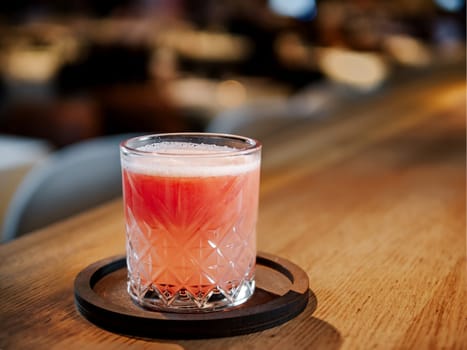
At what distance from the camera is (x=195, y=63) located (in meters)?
7.76

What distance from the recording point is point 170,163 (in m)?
0.64

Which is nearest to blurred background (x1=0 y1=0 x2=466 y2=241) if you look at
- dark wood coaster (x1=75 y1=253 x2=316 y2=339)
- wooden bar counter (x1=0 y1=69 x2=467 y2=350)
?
wooden bar counter (x1=0 y1=69 x2=467 y2=350)

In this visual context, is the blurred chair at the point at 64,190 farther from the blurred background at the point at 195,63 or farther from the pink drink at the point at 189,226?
the pink drink at the point at 189,226

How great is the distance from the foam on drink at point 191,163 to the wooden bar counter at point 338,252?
0.15 meters

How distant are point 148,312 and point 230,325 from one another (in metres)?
0.08

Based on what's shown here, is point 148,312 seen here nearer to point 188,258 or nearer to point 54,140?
point 188,258

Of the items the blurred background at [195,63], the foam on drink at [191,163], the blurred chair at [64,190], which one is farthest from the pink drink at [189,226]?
the blurred background at [195,63]

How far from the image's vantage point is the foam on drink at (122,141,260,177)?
0.64 meters

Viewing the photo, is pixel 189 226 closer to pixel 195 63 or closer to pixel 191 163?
pixel 191 163

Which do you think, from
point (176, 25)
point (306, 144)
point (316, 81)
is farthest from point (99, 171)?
point (176, 25)

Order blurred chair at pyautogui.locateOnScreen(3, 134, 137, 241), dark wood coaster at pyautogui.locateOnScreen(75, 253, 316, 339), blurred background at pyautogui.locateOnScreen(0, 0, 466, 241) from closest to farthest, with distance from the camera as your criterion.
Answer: dark wood coaster at pyautogui.locateOnScreen(75, 253, 316, 339), blurred chair at pyautogui.locateOnScreen(3, 134, 137, 241), blurred background at pyautogui.locateOnScreen(0, 0, 466, 241)

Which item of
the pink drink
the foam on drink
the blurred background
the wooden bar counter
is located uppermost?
the foam on drink

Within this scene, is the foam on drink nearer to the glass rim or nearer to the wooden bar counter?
the glass rim

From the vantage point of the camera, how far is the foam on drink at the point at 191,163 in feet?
2.11
